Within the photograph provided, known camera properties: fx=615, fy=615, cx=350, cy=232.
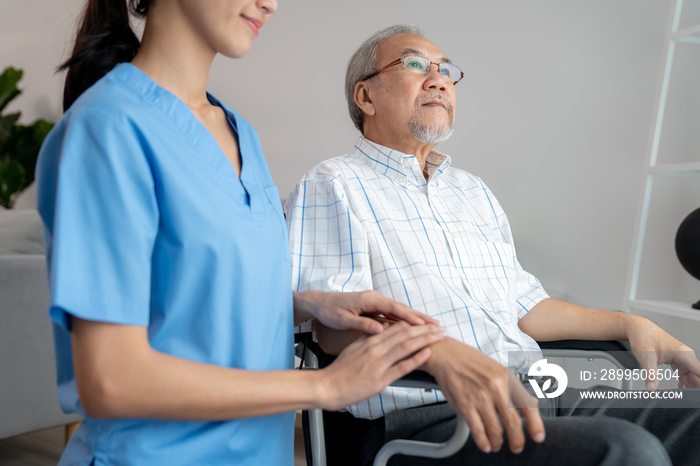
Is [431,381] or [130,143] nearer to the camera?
[130,143]

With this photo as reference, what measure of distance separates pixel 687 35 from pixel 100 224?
6.40 feet

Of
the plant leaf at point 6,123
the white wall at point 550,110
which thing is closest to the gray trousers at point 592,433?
the white wall at point 550,110

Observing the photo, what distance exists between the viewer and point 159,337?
0.75 metres

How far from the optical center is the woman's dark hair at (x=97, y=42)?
2.81ft

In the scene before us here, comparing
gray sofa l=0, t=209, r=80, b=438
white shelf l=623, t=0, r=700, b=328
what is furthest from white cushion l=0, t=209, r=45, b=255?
white shelf l=623, t=0, r=700, b=328

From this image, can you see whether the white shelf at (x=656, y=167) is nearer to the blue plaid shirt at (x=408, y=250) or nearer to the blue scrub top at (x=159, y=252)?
the blue plaid shirt at (x=408, y=250)

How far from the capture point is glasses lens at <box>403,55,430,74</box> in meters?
1.61

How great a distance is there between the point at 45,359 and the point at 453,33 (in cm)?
202

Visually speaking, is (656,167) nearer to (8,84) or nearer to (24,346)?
(24,346)

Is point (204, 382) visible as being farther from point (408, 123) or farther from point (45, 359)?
point (45, 359)

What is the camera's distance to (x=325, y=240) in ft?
4.18

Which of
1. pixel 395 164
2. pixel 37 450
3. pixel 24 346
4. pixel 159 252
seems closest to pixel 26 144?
pixel 37 450

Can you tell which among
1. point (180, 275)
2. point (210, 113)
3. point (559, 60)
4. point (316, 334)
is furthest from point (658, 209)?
point (180, 275)

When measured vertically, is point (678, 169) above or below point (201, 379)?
above
